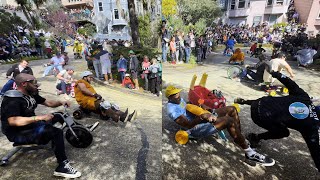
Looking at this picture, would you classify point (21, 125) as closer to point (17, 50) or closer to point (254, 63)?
point (254, 63)

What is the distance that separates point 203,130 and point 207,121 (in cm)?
14

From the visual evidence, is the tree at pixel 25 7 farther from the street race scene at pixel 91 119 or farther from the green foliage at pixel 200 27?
the green foliage at pixel 200 27

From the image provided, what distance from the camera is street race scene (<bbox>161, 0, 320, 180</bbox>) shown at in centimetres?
241

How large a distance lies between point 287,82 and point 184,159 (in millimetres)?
1729

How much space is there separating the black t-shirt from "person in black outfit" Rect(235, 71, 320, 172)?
9.46 ft

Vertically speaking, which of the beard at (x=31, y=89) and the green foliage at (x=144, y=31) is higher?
the green foliage at (x=144, y=31)

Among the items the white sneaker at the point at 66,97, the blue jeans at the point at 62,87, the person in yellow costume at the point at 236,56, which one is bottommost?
the white sneaker at the point at 66,97

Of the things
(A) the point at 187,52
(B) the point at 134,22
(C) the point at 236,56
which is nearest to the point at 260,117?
(A) the point at 187,52

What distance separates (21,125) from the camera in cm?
266

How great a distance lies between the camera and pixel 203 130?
2.93 meters

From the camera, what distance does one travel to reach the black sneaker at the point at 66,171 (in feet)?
9.05

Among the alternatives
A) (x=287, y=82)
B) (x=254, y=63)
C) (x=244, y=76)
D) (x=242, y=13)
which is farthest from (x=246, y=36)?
(x=287, y=82)

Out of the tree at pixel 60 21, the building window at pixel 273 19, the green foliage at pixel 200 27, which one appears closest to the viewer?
the building window at pixel 273 19

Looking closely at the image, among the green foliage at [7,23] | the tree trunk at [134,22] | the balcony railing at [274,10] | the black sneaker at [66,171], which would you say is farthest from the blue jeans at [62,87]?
the green foliage at [7,23]
